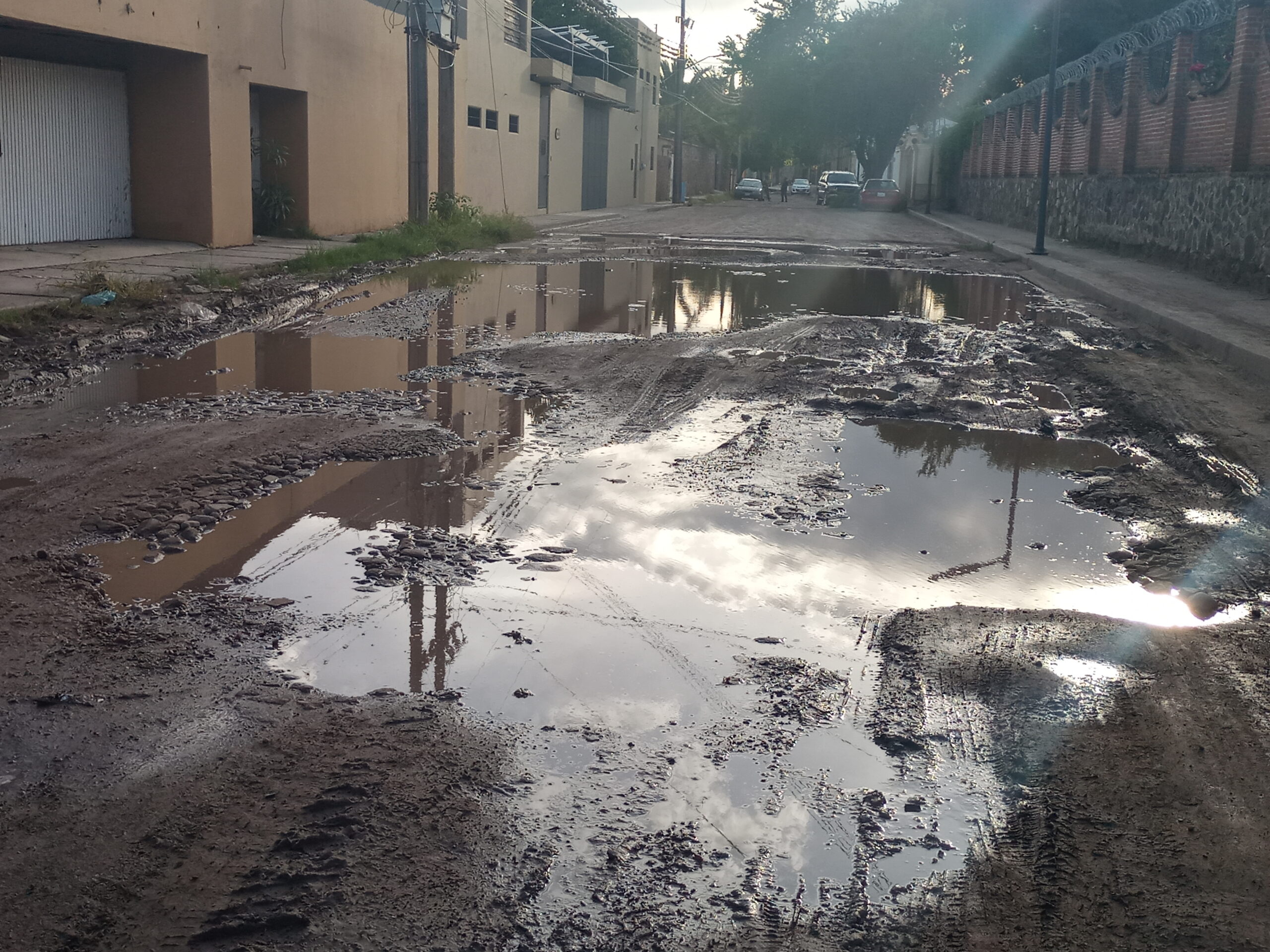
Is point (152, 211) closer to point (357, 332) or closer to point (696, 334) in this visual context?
point (357, 332)

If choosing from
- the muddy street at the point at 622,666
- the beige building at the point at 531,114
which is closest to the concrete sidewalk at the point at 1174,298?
the muddy street at the point at 622,666

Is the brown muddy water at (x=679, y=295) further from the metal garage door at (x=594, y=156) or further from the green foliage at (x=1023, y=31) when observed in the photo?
the metal garage door at (x=594, y=156)

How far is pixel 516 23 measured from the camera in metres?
35.4

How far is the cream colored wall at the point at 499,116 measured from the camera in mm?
29859

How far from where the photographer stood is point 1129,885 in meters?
2.60

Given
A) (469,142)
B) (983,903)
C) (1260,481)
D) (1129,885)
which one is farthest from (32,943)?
(469,142)

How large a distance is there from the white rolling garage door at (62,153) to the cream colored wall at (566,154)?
24031 mm

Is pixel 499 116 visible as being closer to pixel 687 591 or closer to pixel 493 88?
pixel 493 88

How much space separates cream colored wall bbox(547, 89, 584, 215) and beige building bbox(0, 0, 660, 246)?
326 inches

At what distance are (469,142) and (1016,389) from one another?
25.8 m

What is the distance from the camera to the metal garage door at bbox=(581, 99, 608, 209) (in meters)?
45.7

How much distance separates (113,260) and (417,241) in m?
5.97

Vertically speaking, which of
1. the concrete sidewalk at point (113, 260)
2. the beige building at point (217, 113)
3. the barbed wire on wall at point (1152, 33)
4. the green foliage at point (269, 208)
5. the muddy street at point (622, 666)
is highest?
the barbed wire on wall at point (1152, 33)

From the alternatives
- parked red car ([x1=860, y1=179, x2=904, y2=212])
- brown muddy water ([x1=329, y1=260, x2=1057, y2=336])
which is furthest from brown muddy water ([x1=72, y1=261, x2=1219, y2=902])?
parked red car ([x1=860, y1=179, x2=904, y2=212])
